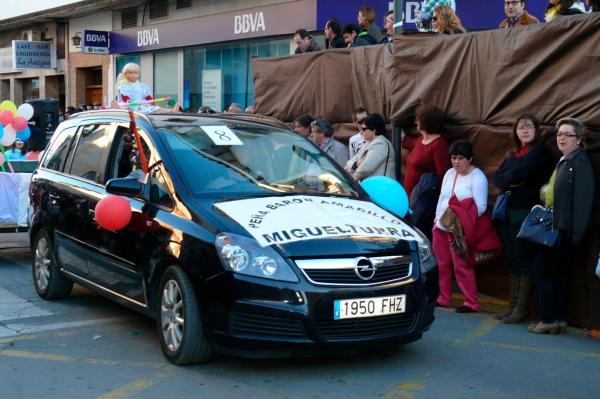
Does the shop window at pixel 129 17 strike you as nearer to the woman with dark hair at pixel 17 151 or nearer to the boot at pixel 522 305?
the woman with dark hair at pixel 17 151

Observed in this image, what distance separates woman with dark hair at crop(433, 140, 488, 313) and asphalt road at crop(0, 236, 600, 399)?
0.53m

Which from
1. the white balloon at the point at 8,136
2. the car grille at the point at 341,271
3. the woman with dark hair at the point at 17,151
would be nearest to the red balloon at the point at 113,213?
the car grille at the point at 341,271

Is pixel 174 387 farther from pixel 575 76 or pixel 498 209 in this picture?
pixel 575 76

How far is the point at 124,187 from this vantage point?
589 centimetres

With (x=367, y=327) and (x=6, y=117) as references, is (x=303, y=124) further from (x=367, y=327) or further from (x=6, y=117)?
(x=367, y=327)

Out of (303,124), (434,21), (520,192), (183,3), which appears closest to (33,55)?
(183,3)

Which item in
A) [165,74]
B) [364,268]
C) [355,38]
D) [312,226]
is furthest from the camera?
[165,74]

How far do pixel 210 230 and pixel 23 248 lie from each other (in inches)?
247

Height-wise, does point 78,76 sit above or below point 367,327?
above

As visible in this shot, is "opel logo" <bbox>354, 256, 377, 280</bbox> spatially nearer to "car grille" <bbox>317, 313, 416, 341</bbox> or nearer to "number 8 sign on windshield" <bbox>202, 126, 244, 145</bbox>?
"car grille" <bbox>317, 313, 416, 341</bbox>

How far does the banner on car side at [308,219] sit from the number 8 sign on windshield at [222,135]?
0.78 meters

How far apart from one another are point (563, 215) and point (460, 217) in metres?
1.10

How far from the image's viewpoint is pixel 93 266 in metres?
6.58

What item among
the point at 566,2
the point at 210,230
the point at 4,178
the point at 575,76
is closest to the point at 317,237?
Answer: the point at 210,230
